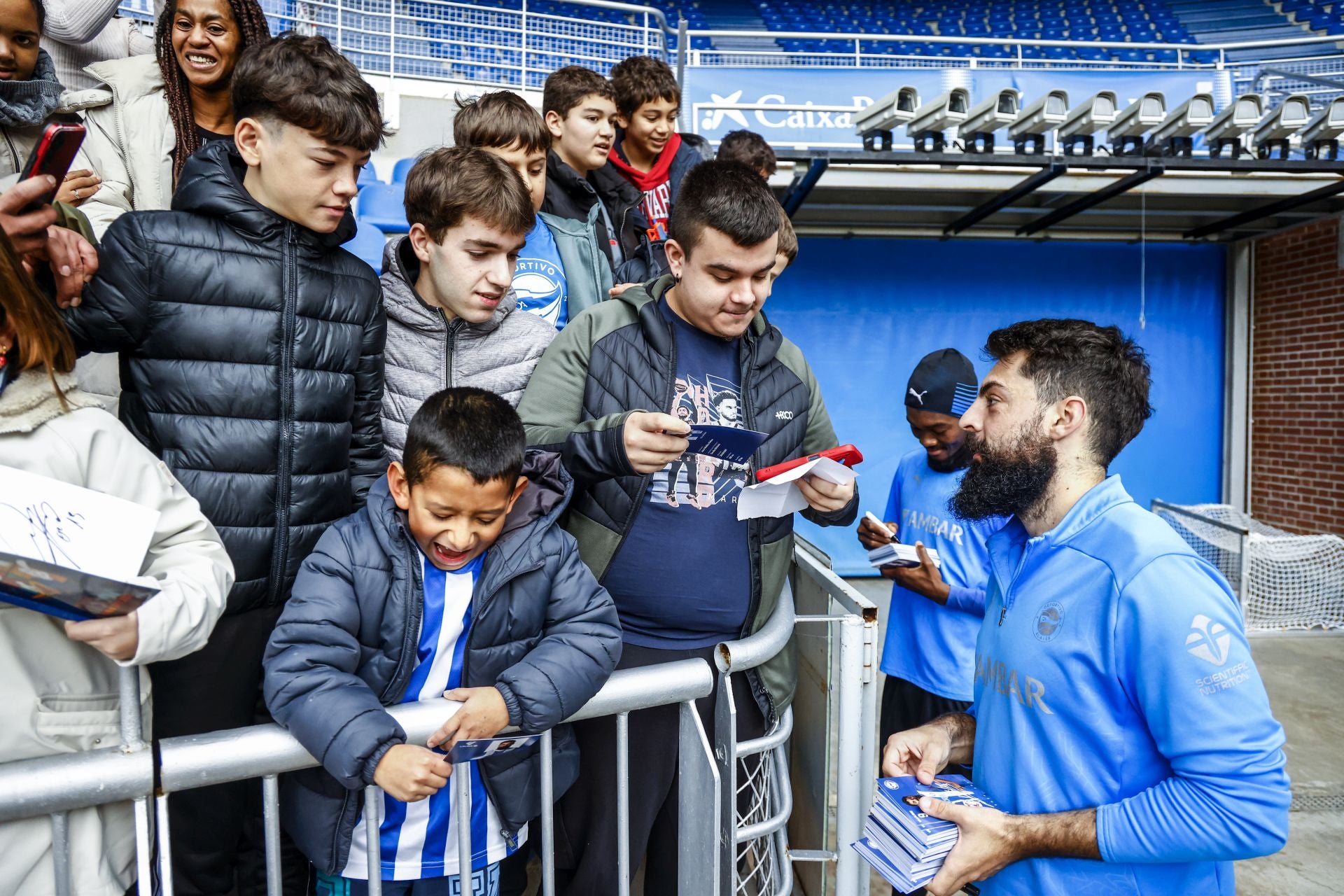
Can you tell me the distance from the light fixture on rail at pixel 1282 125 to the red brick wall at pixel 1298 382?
5.35ft

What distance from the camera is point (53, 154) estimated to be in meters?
1.54

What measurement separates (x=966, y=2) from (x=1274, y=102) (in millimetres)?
10685

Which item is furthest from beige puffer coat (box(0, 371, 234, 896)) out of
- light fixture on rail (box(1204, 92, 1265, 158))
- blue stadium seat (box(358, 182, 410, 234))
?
light fixture on rail (box(1204, 92, 1265, 158))

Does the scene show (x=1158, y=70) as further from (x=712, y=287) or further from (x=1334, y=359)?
(x=712, y=287)

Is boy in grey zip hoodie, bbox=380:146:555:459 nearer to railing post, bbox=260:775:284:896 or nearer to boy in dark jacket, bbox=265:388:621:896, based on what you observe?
boy in dark jacket, bbox=265:388:621:896

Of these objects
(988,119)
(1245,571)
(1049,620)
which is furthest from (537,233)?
(1245,571)

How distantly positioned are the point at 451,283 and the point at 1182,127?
260 inches

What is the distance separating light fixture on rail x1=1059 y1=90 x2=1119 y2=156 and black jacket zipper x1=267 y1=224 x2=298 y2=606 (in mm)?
6297

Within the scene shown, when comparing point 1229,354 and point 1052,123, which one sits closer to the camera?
point 1052,123

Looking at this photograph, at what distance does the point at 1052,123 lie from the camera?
632 cm

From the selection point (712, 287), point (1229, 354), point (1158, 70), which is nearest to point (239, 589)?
point (712, 287)

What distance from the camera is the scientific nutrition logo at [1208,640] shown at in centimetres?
136

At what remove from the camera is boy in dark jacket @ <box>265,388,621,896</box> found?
1.53m

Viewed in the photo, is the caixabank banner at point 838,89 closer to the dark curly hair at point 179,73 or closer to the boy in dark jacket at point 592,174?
the boy in dark jacket at point 592,174
